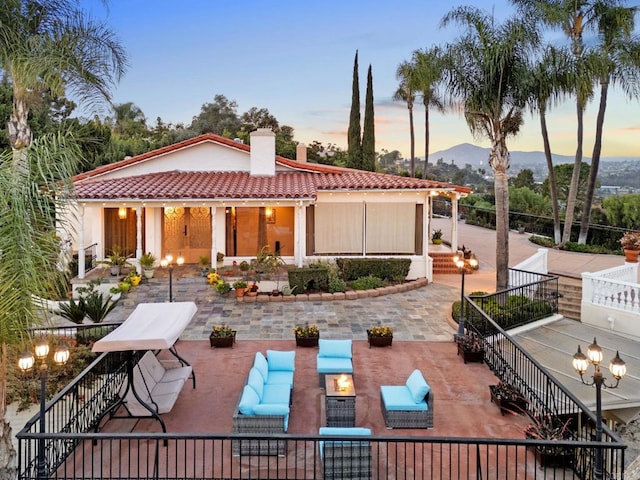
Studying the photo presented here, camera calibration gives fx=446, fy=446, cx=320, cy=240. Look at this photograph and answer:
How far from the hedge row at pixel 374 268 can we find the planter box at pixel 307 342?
6.77m

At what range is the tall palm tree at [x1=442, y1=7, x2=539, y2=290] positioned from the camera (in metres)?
14.0

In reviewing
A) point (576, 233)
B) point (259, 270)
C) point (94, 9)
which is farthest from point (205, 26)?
point (576, 233)

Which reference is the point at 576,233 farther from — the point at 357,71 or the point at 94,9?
the point at 94,9

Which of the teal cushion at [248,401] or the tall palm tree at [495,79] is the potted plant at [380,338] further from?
the tall palm tree at [495,79]

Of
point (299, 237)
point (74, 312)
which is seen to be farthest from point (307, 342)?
point (299, 237)

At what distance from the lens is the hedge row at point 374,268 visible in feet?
60.7

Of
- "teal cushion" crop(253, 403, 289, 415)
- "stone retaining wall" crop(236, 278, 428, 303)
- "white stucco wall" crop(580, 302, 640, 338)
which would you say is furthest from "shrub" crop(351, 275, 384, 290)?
"teal cushion" crop(253, 403, 289, 415)

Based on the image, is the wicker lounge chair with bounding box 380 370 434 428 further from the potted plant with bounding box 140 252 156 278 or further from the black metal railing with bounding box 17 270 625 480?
the potted plant with bounding box 140 252 156 278

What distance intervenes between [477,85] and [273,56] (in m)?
22.9

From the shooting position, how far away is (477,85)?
47.8 feet

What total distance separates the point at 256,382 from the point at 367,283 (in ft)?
33.4

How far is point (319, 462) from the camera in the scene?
22.4 feet

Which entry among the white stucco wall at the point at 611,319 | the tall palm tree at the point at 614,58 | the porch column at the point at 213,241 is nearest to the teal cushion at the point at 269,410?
the porch column at the point at 213,241

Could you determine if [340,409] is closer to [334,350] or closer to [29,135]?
[334,350]
